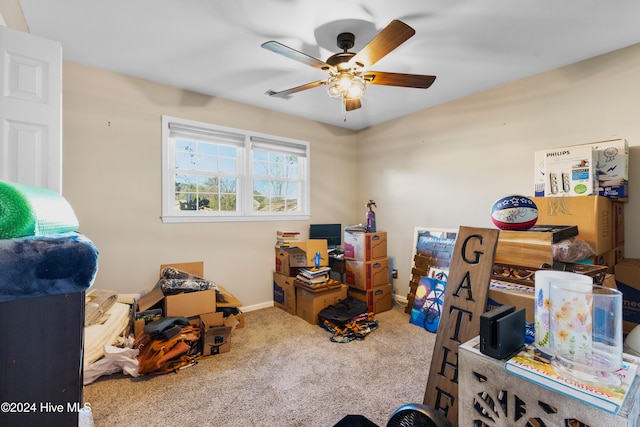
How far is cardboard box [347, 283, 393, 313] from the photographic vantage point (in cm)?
340

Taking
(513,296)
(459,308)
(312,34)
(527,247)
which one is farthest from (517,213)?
(312,34)

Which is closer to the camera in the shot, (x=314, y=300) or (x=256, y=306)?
(x=314, y=300)

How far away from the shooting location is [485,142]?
3064 mm

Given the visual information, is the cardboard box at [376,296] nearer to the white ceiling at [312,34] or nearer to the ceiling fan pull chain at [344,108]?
the ceiling fan pull chain at [344,108]

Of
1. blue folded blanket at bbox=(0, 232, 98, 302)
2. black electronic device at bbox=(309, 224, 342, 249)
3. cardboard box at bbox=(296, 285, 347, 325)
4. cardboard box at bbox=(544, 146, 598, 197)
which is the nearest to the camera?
blue folded blanket at bbox=(0, 232, 98, 302)

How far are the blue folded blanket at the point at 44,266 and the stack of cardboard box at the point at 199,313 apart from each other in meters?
2.00

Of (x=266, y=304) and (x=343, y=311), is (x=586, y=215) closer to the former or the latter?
(x=343, y=311)

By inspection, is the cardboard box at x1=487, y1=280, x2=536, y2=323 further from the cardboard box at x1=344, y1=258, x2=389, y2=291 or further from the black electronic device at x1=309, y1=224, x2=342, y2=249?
the black electronic device at x1=309, y1=224, x2=342, y2=249

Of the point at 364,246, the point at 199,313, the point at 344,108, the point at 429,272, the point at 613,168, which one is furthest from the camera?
the point at 364,246

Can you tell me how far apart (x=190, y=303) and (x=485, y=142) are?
11.2ft

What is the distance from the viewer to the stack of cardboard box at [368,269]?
341cm

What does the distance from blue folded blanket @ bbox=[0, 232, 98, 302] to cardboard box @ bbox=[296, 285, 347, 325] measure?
8.53 feet

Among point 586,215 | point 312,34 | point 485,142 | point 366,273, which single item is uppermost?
point 312,34

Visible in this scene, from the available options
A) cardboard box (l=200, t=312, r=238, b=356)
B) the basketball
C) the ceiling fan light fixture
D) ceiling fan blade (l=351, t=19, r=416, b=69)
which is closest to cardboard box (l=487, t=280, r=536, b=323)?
the basketball
